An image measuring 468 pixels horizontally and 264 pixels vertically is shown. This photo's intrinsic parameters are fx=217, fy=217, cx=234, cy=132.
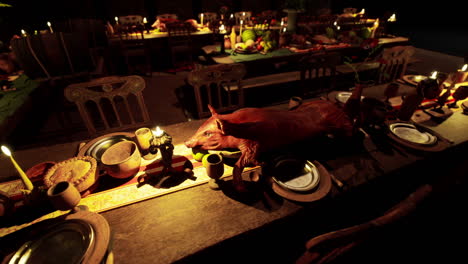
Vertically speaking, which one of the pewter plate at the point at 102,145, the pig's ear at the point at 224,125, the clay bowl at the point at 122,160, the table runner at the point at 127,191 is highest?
the pig's ear at the point at 224,125

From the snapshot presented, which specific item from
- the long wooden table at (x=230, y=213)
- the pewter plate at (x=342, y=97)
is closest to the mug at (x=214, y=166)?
the long wooden table at (x=230, y=213)

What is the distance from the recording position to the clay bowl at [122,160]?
1242 mm

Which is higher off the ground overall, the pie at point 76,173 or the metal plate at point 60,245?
the pie at point 76,173

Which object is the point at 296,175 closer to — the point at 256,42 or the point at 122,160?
the point at 122,160

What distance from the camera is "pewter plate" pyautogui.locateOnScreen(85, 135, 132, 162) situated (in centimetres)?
148

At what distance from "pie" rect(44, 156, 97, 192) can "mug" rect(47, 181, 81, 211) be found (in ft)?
0.44

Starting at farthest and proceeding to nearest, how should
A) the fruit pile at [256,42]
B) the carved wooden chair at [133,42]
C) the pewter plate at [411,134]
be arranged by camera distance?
the carved wooden chair at [133,42] → the fruit pile at [256,42] → the pewter plate at [411,134]

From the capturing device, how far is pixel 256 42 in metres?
3.93

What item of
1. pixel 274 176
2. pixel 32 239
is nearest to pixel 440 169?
pixel 274 176

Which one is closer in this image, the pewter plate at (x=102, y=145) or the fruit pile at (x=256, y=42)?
→ the pewter plate at (x=102, y=145)

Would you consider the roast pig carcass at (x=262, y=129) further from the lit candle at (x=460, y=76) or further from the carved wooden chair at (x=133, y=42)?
the carved wooden chair at (x=133, y=42)

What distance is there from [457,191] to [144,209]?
1505 millimetres

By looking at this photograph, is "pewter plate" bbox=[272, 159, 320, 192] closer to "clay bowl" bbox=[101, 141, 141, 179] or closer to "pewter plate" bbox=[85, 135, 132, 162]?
"clay bowl" bbox=[101, 141, 141, 179]

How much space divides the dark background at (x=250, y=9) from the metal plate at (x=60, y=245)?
14.3 ft
